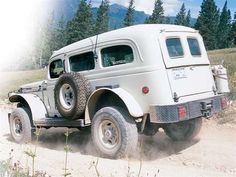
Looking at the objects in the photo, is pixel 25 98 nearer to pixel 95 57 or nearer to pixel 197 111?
pixel 95 57

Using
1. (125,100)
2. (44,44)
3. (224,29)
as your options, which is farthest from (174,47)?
(44,44)

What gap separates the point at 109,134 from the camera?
739cm

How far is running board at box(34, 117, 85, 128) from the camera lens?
8.06 meters

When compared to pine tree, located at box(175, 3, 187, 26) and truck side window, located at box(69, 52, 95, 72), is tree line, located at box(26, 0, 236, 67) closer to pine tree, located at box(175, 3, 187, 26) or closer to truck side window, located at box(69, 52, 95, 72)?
pine tree, located at box(175, 3, 187, 26)

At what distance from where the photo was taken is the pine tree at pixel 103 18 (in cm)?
9225

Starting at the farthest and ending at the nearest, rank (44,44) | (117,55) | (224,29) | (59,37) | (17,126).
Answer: (59,37)
(44,44)
(224,29)
(17,126)
(117,55)

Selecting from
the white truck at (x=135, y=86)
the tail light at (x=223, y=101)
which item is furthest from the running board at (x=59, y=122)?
the tail light at (x=223, y=101)

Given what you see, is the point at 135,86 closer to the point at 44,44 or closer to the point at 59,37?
the point at 44,44

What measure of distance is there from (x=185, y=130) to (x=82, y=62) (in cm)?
259

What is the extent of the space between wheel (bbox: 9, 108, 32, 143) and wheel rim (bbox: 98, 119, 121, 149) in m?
2.42

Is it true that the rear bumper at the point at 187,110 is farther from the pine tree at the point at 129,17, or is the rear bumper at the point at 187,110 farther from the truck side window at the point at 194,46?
the pine tree at the point at 129,17

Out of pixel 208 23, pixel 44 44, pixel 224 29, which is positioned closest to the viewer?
pixel 208 23

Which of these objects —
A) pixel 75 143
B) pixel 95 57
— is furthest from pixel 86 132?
pixel 95 57

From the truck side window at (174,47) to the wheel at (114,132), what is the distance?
128 centimetres
